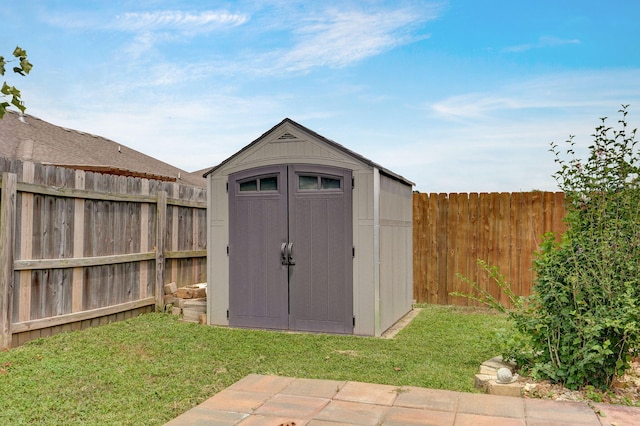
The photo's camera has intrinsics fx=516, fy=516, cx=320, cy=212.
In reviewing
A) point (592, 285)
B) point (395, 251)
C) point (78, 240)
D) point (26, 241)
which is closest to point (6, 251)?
point (26, 241)

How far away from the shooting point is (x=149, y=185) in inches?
339

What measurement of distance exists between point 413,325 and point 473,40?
15.0ft

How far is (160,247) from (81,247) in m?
1.71

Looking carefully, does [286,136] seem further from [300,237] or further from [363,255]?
[363,255]

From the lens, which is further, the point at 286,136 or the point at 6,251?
the point at 286,136

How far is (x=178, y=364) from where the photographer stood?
5477 mm

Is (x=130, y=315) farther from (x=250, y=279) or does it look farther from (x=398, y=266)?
(x=398, y=266)

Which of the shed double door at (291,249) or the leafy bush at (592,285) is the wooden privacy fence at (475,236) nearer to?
the shed double door at (291,249)

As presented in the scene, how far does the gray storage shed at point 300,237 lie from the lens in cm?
697

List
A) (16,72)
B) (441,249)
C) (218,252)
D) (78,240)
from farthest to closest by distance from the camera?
1. (441,249)
2. (218,252)
3. (78,240)
4. (16,72)

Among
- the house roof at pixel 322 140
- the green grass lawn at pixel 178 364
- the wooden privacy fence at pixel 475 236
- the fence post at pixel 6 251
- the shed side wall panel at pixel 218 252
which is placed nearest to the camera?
the green grass lawn at pixel 178 364

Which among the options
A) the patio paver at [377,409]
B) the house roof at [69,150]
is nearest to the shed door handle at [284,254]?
the patio paver at [377,409]

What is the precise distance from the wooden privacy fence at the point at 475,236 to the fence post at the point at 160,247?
15.8 ft

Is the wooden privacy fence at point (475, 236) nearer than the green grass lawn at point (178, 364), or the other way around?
the green grass lawn at point (178, 364)
